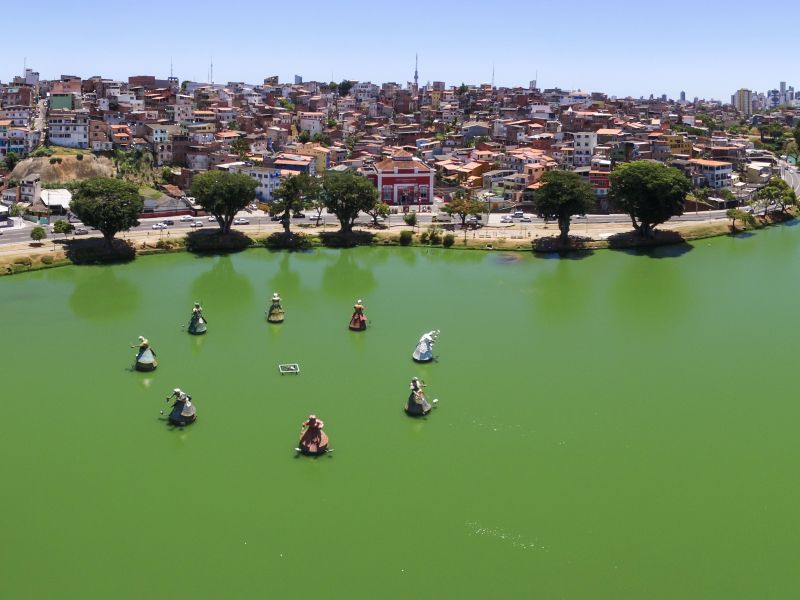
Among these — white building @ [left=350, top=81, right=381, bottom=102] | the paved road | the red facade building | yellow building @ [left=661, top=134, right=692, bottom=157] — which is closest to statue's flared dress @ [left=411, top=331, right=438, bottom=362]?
the paved road

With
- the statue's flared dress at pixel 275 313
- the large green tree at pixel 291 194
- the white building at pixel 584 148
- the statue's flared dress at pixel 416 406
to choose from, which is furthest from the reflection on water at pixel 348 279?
the white building at pixel 584 148

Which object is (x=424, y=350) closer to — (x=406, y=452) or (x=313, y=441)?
(x=406, y=452)

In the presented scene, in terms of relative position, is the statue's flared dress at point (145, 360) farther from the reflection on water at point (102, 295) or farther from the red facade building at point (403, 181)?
the red facade building at point (403, 181)

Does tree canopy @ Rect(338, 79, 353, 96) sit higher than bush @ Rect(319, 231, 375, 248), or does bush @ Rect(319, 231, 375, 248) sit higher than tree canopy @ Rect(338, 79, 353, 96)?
tree canopy @ Rect(338, 79, 353, 96)

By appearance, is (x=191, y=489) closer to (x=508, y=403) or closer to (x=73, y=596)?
(x=73, y=596)

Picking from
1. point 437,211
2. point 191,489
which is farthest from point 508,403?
point 437,211

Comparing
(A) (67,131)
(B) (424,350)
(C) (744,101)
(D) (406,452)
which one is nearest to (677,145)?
(A) (67,131)

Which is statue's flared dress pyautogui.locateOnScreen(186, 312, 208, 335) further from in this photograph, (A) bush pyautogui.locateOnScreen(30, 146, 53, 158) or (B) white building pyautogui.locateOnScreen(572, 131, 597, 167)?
(B) white building pyautogui.locateOnScreen(572, 131, 597, 167)
